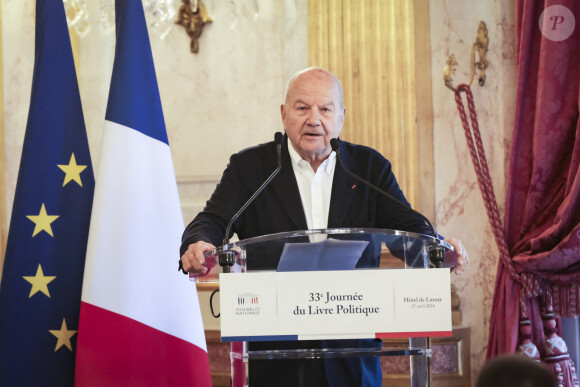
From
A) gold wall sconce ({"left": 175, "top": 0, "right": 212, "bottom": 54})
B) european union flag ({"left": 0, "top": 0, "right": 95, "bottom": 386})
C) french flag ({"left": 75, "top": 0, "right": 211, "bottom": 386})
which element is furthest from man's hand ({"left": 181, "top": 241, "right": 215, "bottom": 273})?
gold wall sconce ({"left": 175, "top": 0, "right": 212, "bottom": 54})

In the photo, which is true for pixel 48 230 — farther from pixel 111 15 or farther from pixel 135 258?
pixel 111 15

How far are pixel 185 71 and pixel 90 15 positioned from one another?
672 millimetres

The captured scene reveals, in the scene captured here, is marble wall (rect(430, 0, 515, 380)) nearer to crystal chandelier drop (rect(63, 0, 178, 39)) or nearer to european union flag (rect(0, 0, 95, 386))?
crystal chandelier drop (rect(63, 0, 178, 39))

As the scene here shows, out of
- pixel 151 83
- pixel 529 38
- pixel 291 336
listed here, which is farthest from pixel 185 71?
pixel 291 336

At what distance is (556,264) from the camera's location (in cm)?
353

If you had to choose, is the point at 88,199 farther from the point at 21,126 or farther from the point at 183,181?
the point at 21,126

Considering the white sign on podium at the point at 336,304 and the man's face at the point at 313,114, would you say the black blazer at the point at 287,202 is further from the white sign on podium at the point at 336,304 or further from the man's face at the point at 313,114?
the white sign on podium at the point at 336,304

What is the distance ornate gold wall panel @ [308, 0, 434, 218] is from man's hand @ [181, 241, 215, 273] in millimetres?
2279

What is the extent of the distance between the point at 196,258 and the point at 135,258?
41.1 inches

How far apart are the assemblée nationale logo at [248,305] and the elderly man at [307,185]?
1.55 ft

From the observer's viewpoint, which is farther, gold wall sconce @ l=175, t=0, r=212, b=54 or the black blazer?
gold wall sconce @ l=175, t=0, r=212, b=54

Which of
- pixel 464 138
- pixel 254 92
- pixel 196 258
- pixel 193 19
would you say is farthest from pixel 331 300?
pixel 193 19

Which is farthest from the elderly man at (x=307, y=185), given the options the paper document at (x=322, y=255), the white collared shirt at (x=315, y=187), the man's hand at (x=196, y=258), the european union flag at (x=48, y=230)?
the european union flag at (x=48, y=230)

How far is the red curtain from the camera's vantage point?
3545 mm
